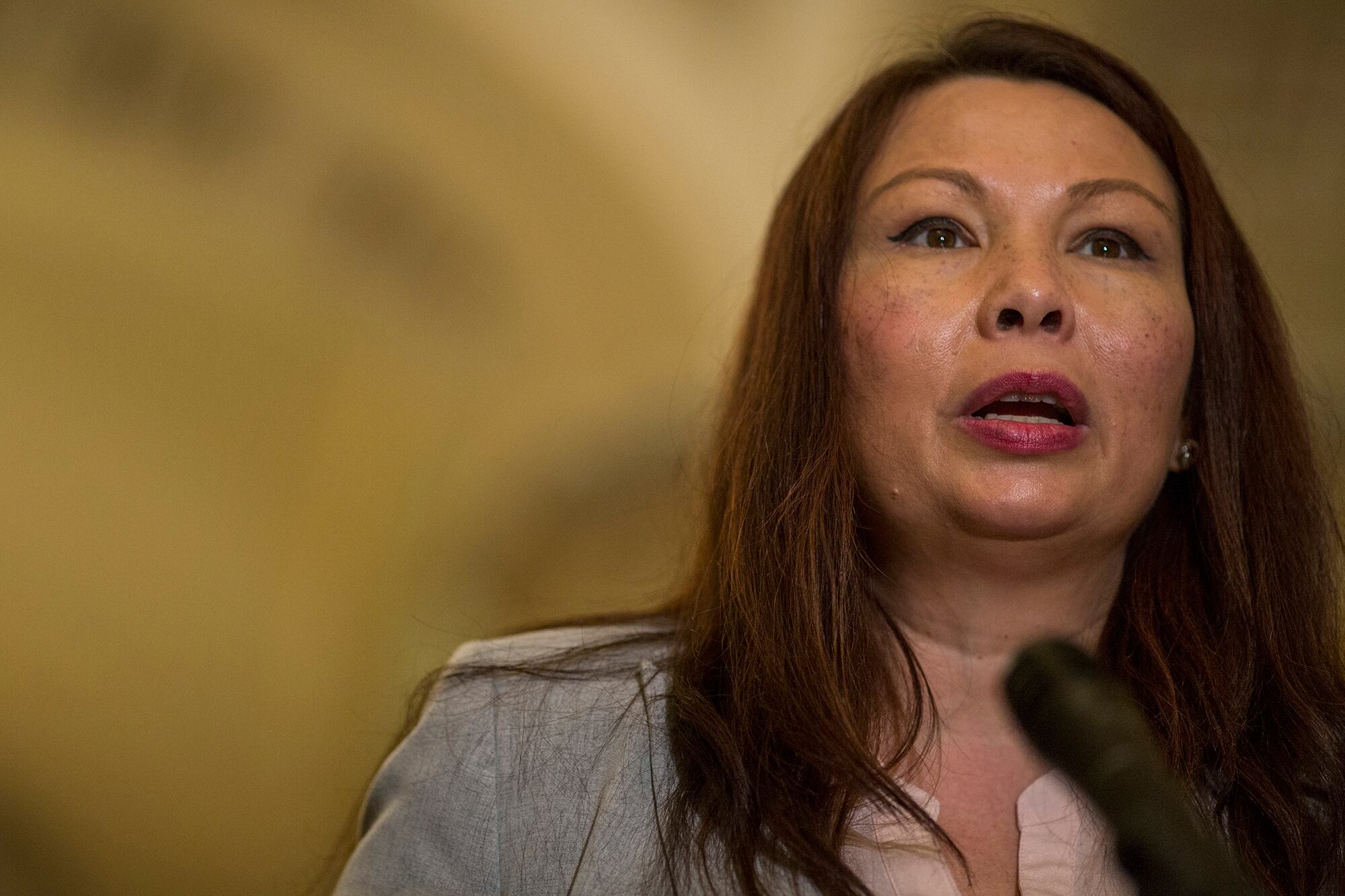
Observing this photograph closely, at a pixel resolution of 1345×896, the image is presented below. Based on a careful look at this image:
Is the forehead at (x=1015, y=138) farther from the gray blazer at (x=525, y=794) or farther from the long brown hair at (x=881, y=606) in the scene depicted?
the gray blazer at (x=525, y=794)

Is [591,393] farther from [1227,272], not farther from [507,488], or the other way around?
[1227,272]

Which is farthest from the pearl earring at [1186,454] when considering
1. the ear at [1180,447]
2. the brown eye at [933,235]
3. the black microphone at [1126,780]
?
the black microphone at [1126,780]

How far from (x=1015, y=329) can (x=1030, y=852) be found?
0.47 meters

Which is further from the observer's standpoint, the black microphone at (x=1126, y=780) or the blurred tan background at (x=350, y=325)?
the blurred tan background at (x=350, y=325)

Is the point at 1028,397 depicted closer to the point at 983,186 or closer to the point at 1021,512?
the point at 1021,512

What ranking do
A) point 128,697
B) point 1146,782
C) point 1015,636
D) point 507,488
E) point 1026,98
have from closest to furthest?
point 1146,782
point 1015,636
point 1026,98
point 128,697
point 507,488

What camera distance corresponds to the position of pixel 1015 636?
1.29 meters

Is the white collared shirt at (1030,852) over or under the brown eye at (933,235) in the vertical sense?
under

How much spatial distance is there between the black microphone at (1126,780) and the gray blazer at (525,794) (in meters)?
0.43

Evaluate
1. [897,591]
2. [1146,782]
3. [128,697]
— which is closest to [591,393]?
[128,697]

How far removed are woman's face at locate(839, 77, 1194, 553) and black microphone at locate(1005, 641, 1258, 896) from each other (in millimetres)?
490

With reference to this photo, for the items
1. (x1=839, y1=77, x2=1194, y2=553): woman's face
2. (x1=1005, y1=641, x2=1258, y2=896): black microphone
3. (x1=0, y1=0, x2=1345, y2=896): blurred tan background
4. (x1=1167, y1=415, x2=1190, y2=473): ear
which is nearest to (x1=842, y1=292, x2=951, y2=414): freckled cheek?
(x1=839, y1=77, x2=1194, y2=553): woman's face

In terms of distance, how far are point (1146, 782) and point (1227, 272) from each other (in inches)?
36.1

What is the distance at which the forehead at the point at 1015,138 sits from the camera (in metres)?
1.31
